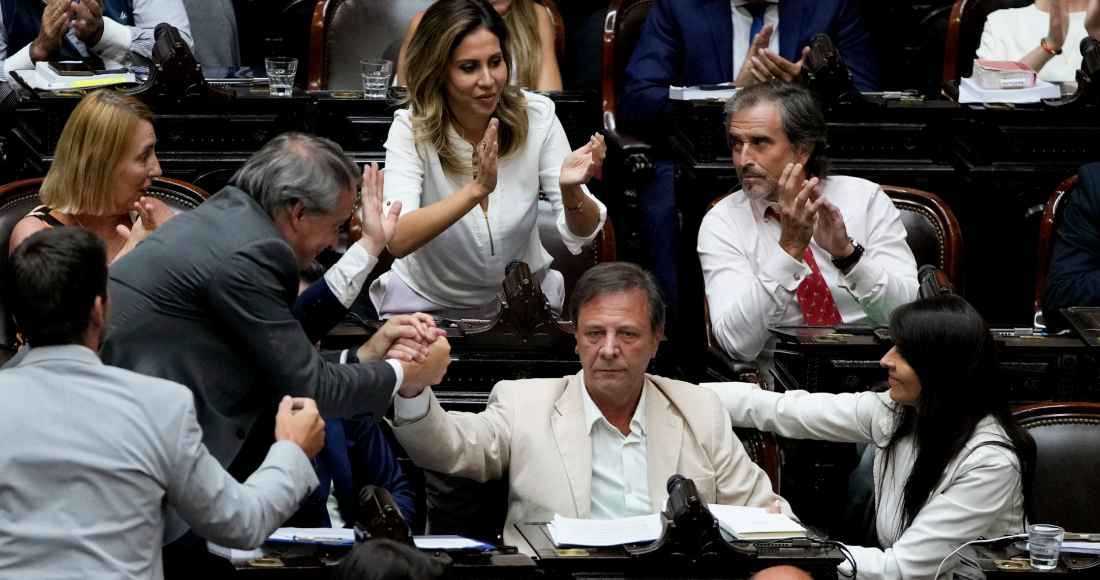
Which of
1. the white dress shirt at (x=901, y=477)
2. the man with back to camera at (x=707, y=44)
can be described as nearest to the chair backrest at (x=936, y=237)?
the man with back to camera at (x=707, y=44)

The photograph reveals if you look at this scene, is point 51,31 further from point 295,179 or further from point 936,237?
point 936,237

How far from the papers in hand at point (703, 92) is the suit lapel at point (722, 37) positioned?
0.29 m

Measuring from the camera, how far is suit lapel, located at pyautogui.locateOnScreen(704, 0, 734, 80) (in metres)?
4.11

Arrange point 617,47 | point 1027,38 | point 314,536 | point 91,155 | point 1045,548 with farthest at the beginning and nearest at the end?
point 617,47 < point 1027,38 < point 91,155 < point 1045,548 < point 314,536

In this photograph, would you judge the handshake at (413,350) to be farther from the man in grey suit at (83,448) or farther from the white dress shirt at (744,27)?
the white dress shirt at (744,27)

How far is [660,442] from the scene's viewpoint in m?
2.62

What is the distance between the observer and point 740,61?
4.12 meters

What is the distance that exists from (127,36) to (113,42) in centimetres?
5

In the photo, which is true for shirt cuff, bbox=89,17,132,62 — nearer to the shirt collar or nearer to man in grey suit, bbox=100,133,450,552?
man in grey suit, bbox=100,133,450,552

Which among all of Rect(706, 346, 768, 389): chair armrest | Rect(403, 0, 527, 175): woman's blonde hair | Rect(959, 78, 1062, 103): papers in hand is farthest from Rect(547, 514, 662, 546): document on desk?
Rect(959, 78, 1062, 103): papers in hand

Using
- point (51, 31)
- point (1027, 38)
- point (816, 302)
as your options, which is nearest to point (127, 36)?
point (51, 31)

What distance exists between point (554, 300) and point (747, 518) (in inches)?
44.0

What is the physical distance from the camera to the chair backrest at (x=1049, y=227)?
3.67 metres

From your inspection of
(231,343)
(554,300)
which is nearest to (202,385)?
(231,343)
